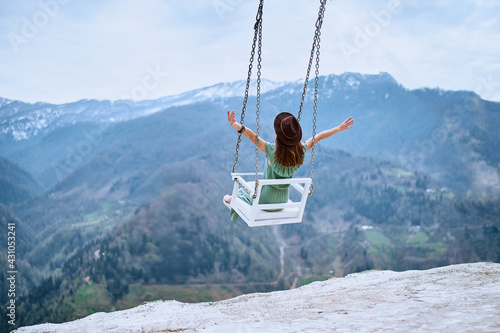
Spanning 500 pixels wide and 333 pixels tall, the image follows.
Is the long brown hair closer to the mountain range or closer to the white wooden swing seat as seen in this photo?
the white wooden swing seat

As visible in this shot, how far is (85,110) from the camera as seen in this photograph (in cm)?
16100

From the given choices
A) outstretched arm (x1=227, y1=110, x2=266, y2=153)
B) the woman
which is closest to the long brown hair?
the woman

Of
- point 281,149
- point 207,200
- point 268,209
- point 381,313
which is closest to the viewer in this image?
point 381,313

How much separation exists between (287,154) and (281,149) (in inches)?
3.7

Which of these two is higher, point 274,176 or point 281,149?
point 281,149

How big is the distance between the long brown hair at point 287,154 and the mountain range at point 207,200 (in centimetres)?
5066

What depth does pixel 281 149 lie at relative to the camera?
13.7 ft

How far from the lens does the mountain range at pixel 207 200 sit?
2298 inches

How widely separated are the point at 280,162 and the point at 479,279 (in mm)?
3627

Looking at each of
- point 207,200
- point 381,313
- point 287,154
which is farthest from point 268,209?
point 207,200

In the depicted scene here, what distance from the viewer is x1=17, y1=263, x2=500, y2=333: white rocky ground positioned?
339 centimetres

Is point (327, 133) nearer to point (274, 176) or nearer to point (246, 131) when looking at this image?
point (274, 176)

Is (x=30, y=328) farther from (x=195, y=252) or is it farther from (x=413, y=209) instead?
(x=413, y=209)

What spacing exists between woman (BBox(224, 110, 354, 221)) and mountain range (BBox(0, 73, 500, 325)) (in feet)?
165
